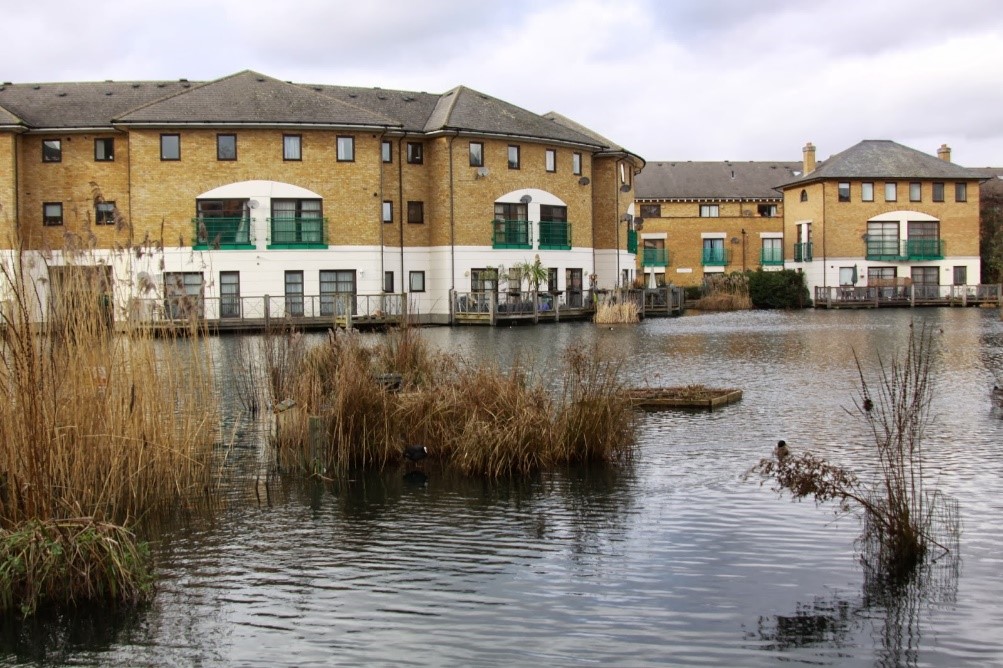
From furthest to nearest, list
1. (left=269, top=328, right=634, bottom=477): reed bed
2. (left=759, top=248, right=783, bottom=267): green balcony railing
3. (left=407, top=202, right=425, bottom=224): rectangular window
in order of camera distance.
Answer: (left=759, top=248, right=783, bottom=267): green balcony railing
(left=407, top=202, right=425, bottom=224): rectangular window
(left=269, top=328, right=634, bottom=477): reed bed

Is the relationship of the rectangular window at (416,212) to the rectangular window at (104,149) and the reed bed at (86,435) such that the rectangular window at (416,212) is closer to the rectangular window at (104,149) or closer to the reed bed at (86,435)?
the rectangular window at (104,149)

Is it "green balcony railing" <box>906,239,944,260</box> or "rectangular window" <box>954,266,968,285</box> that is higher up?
"green balcony railing" <box>906,239,944,260</box>

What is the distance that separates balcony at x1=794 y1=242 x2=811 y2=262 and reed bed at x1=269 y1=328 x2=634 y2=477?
184 feet

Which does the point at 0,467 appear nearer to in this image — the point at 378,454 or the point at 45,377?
the point at 45,377

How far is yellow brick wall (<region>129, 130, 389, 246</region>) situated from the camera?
128ft

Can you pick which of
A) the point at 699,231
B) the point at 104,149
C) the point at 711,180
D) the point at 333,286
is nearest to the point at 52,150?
the point at 104,149

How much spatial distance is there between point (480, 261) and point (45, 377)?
36.0 metres

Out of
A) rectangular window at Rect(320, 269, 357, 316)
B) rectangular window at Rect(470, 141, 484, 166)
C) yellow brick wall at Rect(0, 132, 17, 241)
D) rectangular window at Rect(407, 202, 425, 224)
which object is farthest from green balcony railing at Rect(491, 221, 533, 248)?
yellow brick wall at Rect(0, 132, 17, 241)

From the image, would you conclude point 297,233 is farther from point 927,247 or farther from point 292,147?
point 927,247

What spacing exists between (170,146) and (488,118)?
41.4ft

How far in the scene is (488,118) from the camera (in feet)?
145

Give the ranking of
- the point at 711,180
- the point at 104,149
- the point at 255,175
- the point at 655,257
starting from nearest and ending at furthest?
the point at 255,175, the point at 104,149, the point at 655,257, the point at 711,180

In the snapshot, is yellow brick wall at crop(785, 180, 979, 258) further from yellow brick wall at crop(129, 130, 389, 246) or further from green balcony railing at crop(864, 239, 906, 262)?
yellow brick wall at crop(129, 130, 389, 246)

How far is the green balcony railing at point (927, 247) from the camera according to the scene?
6275 centimetres
